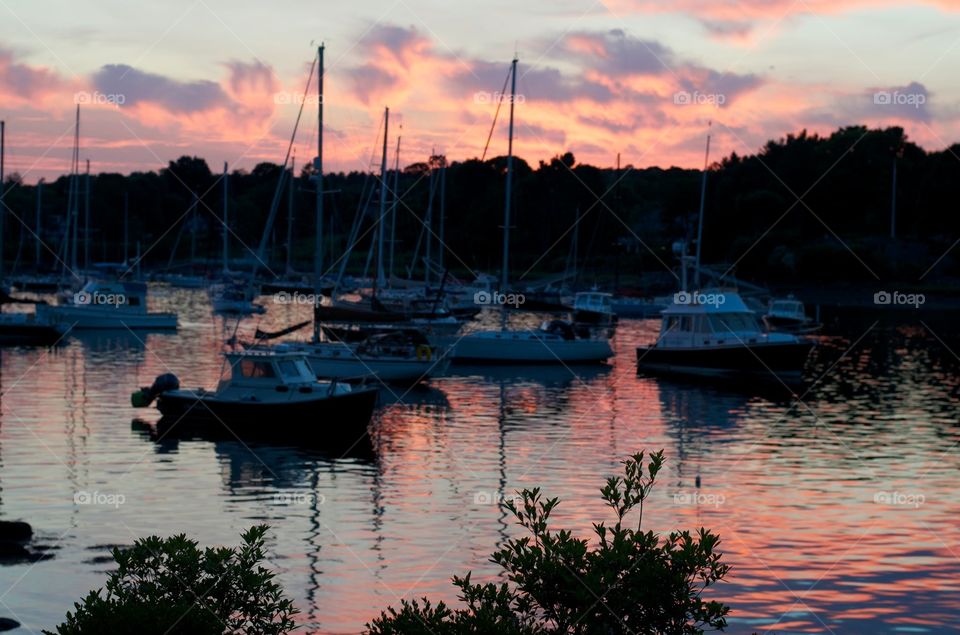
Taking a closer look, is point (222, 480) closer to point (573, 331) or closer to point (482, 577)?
point (482, 577)

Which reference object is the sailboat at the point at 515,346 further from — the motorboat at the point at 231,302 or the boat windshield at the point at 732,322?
the motorboat at the point at 231,302

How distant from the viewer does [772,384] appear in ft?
190

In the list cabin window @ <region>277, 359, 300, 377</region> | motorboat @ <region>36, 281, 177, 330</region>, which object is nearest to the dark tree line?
motorboat @ <region>36, 281, 177, 330</region>

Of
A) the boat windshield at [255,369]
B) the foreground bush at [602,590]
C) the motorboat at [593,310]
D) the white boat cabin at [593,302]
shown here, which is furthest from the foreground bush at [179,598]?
the white boat cabin at [593,302]

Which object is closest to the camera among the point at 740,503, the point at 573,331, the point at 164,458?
the point at 740,503

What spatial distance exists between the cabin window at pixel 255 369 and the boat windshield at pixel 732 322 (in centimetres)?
2977

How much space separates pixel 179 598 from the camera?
467 inches

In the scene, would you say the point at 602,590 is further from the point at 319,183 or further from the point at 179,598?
the point at 319,183

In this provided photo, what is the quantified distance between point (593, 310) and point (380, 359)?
1709 inches

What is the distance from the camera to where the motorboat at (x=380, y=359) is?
166 ft

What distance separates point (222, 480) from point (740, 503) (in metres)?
12.9

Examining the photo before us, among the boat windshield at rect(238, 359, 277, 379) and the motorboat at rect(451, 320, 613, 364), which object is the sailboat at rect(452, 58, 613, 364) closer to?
the motorboat at rect(451, 320, 613, 364)

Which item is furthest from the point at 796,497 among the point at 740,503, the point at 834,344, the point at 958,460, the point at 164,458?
the point at 834,344

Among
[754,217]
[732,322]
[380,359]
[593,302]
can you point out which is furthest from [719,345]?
[754,217]
